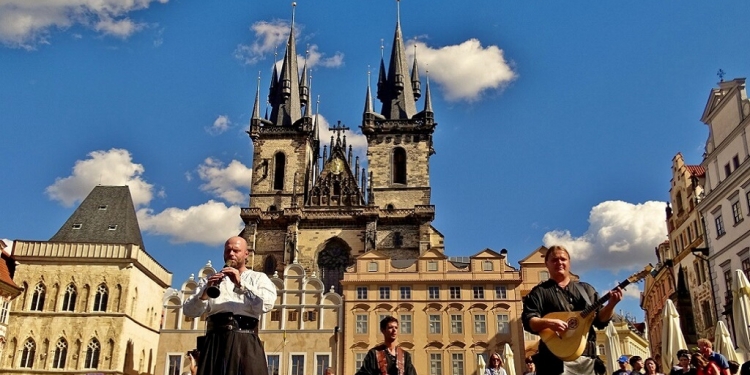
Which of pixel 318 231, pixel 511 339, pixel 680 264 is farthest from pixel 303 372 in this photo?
pixel 680 264

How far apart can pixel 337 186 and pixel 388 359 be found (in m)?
45.3

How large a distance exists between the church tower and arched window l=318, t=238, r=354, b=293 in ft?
0.24

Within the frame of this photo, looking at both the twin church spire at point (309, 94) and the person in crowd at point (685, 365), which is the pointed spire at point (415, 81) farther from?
the person in crowd at point (685, 365)

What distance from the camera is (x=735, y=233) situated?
79.6ft

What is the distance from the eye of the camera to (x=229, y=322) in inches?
193

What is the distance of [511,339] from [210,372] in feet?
108

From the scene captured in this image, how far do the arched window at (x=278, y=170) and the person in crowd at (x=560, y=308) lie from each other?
156ft

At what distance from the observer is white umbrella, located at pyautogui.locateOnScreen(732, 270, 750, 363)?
14625 mm

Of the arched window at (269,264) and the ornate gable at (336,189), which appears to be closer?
the arched window at (269,264)

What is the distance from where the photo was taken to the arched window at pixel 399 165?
51812 mm

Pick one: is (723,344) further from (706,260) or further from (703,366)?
(706,260)

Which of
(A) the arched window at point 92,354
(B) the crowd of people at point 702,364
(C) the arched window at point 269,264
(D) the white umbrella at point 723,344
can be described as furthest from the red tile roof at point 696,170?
(A) the arched window at point 92,354

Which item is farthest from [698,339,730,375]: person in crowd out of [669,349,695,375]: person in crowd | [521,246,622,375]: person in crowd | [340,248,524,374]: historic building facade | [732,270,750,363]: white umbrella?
[340,248,524,374]: historic building facade

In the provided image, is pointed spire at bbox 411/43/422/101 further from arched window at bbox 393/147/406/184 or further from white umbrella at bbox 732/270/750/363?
white umbrella at bbox 732/270/750/363
